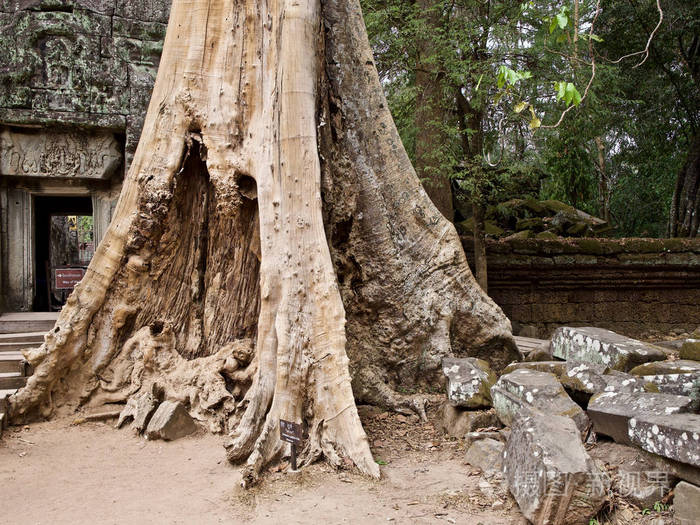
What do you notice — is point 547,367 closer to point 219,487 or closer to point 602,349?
point 602,349

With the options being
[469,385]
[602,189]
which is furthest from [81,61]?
[602,189]

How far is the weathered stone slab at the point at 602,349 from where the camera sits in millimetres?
2992

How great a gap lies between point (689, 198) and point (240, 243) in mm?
7790

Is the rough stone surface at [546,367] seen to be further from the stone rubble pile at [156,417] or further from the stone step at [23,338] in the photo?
the stone step at [23,338]

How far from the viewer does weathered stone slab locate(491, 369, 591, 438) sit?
255cm

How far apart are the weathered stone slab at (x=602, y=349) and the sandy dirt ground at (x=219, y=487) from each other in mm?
952

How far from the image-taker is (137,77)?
617 centimetres

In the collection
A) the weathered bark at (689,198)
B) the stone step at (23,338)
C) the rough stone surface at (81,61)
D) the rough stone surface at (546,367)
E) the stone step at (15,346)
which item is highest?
the rough stone surface at (81,61)

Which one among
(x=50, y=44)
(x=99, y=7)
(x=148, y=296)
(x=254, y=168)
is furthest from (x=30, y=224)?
(x=254, y=168)

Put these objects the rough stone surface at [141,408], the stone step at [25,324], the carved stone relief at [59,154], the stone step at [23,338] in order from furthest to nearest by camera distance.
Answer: the carved stone relief at [59,154]
the stone step at [25,324]
the stone step at [23,338]
the rough stone surface at [141,408]

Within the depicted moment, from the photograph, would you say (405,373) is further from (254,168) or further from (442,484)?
(254,168)

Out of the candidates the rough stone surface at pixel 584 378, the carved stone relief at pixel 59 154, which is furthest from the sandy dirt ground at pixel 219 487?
the carved stone relief at pixel 59 154

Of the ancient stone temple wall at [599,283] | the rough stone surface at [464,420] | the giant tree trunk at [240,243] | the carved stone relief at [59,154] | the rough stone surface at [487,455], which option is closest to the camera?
the rough stone surface at [487,455]

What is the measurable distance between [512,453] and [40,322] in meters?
5.07
